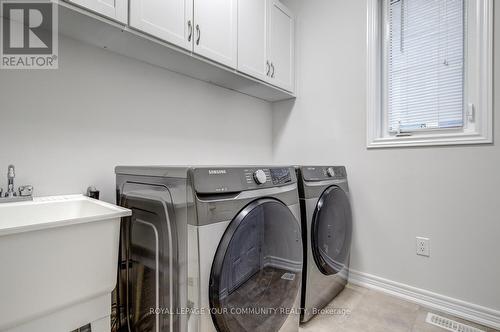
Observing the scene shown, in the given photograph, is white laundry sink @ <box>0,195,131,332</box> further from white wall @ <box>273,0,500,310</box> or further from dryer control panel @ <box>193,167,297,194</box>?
white wall @ <box>273,0,500,310</box>

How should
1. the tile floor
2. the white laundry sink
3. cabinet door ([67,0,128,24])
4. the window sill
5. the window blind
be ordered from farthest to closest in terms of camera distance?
the window blind
the window sill
the tile floor
cabinet door ([67,0,128,24])
the white laundry sink

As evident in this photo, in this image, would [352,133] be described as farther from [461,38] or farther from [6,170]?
[6,170]

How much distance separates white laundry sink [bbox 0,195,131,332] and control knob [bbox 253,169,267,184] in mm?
520

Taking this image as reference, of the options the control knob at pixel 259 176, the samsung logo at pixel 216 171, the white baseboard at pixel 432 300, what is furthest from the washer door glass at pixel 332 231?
the samsung logo at pixel 216 171

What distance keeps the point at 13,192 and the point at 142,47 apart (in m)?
0.94

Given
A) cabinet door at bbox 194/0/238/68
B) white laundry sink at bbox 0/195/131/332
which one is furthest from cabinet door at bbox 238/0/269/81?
white laundry sink at bbox 0/195/131/332

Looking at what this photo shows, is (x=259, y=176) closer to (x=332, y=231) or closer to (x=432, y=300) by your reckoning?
(x=332, y=231)

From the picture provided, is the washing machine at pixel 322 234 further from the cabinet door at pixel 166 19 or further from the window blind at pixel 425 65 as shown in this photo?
the cabinet door at pixel 166 19

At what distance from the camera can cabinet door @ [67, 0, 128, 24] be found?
105 cm

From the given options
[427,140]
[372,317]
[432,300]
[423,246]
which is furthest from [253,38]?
[432,300]

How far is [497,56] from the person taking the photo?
148cm

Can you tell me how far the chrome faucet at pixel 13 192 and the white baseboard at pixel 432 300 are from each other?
2.14 meters

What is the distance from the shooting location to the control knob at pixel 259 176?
1.06 m

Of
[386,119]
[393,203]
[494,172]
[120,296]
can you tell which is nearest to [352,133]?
[386,119]
